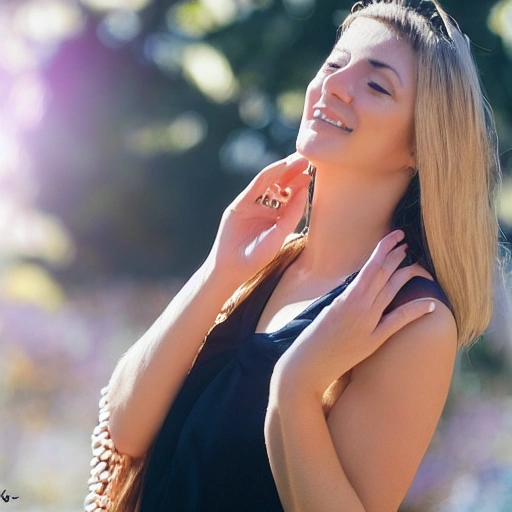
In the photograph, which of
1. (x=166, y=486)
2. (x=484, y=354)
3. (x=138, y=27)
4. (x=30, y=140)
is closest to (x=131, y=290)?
(x=30, y=140)

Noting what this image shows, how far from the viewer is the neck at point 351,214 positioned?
3.08ft

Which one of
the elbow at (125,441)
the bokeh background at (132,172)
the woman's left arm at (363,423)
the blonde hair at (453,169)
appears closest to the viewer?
the woman's left arm at (363,423)

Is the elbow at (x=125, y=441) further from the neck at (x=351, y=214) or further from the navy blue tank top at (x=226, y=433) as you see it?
the neck at (x=351, y=214)

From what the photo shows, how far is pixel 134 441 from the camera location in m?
0.99

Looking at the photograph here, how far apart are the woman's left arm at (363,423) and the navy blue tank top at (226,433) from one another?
0.19 ft

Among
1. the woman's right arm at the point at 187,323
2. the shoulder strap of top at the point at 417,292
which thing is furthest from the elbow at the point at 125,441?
the shoulder strap of top at the point at 417,292

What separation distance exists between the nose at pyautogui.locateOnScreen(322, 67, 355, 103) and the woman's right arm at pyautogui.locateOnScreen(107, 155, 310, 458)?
0.46 feet

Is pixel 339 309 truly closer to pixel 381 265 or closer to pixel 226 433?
pixel 381 265

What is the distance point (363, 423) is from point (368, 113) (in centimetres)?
32

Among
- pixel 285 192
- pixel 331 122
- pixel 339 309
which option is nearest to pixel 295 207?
pixel 285 192

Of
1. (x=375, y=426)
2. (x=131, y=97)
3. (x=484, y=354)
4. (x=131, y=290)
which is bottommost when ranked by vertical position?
(x=484, y=354)

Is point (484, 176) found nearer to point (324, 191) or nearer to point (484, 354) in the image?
point (324, 191)

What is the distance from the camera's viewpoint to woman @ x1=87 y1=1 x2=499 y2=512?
80cm

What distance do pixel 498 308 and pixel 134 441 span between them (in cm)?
69
